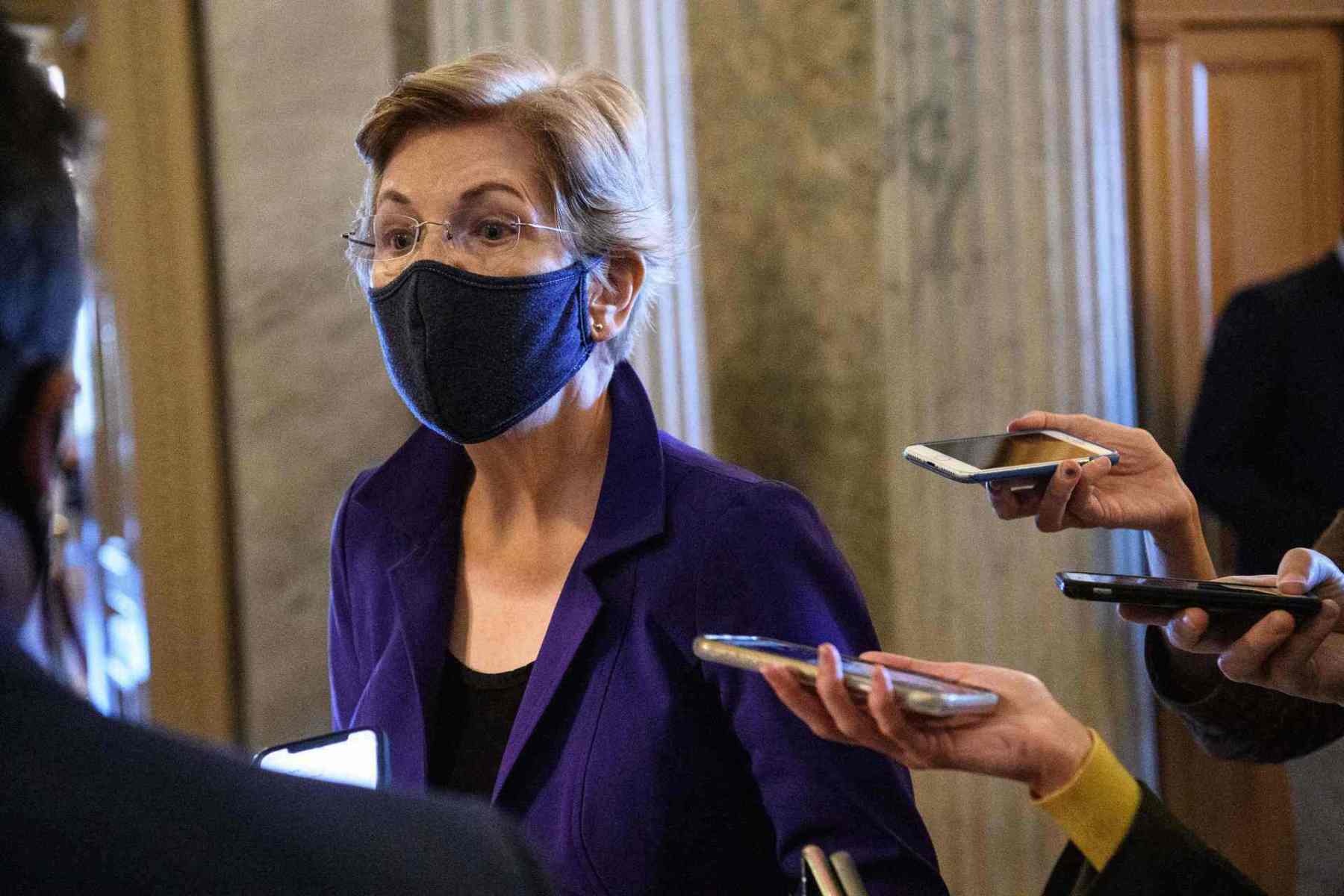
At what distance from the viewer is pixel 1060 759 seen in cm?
121

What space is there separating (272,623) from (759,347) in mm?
1543

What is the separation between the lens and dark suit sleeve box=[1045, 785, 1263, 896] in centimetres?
111

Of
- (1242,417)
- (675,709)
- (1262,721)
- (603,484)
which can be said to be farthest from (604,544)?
(1242,417)

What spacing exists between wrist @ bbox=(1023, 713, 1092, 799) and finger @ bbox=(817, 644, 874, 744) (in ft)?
0.51

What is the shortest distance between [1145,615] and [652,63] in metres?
1.99

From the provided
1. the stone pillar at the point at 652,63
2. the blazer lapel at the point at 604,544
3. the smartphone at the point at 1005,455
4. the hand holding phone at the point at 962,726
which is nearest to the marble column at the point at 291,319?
the stone pillar at the point at 652,63

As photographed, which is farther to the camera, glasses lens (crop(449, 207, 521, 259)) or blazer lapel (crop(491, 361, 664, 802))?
glasses lens (crop(449, 207, 521, 259))

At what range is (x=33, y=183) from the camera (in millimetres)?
721

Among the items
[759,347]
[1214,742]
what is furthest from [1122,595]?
[759,347]

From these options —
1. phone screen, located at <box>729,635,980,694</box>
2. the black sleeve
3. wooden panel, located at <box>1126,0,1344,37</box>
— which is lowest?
the black sleeve

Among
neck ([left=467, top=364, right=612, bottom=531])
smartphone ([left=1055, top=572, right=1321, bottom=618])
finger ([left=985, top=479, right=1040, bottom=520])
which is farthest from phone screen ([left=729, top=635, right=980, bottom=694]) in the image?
neck ([left=467, top=364, right=612, bottom=531])

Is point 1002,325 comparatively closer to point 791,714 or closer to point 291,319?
point 291,319

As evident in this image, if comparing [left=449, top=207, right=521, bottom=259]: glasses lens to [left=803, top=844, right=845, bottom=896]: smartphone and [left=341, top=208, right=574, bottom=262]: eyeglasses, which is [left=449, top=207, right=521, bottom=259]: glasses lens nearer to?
[left=341, top=208, right=574, bottom=262]: eyeglasses

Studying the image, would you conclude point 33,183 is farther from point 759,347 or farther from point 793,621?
point 759,347
